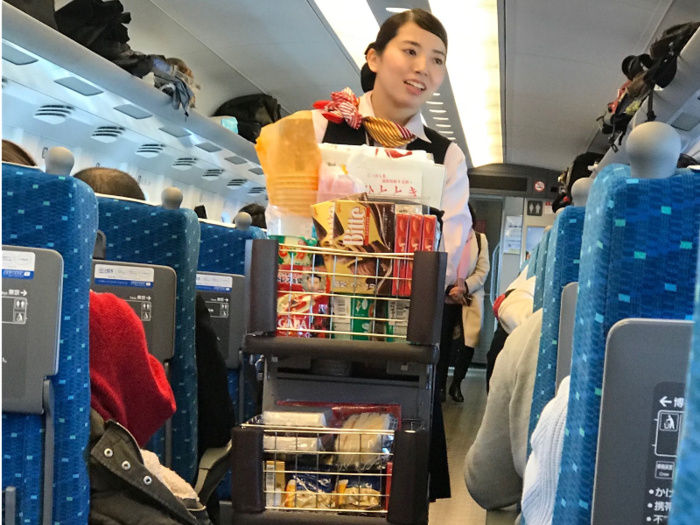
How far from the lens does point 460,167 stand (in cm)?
239

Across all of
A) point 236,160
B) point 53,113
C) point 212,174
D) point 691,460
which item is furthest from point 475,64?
point 691,460

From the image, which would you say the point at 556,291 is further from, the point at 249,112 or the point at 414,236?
the point at 249,112

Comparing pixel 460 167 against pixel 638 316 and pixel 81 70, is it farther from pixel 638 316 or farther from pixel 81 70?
pixel 81 70

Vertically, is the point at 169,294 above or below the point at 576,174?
below

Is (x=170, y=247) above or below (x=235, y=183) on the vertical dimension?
below

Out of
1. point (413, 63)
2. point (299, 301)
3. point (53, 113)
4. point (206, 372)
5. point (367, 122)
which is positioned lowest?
A: point (206, 372)

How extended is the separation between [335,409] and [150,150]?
5986 mm

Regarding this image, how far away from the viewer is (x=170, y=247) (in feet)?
9.29

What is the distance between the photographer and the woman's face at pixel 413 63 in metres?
2.30

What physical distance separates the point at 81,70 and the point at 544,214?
32.9ft

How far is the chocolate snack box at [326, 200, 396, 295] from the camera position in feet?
5.98

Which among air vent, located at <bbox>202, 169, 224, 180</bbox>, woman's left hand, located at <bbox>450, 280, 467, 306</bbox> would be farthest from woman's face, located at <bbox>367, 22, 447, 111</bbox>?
Answer: air vent, located at <bbox>202, 169, 224, 180</bbox>

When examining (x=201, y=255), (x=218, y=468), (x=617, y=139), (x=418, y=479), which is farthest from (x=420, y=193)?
(x=617, y=139)

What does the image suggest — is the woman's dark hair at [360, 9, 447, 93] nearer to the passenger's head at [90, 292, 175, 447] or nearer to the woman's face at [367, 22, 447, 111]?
the woman's face at [367, 22, 447, 111]
